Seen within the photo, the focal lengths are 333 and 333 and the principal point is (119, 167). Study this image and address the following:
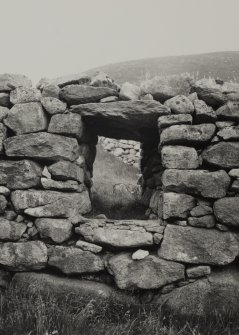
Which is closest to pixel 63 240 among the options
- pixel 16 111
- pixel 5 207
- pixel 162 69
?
pixel 5 207

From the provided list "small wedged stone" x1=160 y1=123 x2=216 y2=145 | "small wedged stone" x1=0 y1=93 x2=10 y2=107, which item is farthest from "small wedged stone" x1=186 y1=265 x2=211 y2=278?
"small wedged stone" x1=0 y1=93 x2=10 y2=107

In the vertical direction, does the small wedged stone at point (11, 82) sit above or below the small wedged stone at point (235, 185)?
above

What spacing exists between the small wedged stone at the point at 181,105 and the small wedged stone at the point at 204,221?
1.26 m

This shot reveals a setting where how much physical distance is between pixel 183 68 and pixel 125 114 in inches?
625

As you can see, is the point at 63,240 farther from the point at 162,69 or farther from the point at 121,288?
the point at 162,69

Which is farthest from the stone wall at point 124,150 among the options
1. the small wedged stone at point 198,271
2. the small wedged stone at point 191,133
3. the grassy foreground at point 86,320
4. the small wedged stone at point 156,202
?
the grassy foreground at point 86,320

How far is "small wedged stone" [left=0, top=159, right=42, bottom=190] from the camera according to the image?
161 inches

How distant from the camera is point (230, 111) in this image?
12.7 feet

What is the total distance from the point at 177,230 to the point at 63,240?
137 cm

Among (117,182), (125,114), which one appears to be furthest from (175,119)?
(117,182)

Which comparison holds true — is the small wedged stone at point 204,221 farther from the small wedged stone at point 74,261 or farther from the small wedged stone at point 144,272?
the small wedged stone at point 74,261

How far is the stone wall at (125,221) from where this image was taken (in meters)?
3.76

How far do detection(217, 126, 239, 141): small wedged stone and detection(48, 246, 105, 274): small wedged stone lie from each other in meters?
2.04

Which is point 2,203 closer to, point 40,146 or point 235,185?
point 40,146
